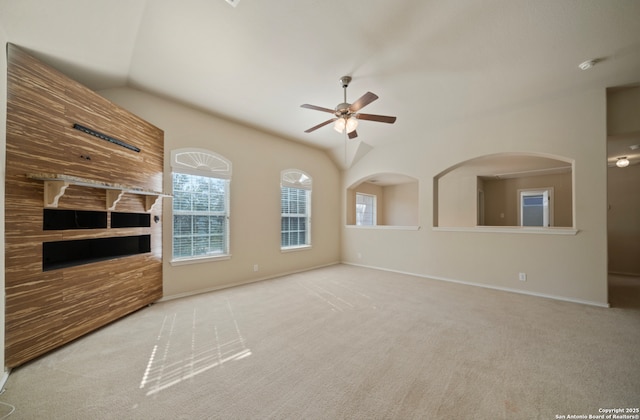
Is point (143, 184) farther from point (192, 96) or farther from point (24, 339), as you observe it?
point (24, 339)

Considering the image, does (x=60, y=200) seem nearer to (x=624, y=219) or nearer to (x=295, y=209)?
(x=295, y=209)

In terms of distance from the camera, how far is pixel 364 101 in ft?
8.77

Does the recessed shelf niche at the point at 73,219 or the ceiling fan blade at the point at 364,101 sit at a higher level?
the ceiling fan blade at the point at 364,101

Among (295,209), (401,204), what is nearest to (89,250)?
(295,209)

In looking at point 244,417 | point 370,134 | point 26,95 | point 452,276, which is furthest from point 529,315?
point 26,95

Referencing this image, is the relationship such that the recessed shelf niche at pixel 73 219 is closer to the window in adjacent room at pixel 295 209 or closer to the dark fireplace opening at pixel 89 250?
the dark fireplace opening at pixel 89 250

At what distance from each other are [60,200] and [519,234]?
6.17m

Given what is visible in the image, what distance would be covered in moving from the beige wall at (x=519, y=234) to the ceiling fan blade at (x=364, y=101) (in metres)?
2.19

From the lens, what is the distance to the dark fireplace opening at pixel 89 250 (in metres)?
2.50

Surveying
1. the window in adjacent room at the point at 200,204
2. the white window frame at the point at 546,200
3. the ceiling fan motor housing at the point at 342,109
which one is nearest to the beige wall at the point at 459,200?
the white window frame at the point at 546,200

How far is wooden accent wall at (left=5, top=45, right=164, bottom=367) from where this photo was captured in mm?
1948

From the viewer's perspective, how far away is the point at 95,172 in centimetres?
259

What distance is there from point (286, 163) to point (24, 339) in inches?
167

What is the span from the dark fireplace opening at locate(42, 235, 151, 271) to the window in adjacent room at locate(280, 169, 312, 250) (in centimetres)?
255
